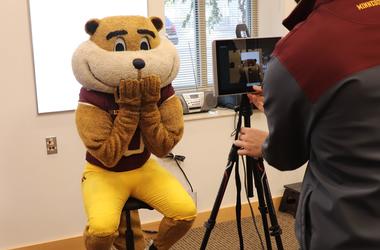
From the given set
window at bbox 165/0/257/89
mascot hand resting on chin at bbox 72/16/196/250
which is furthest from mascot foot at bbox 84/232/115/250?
window at bbox 165/0/257/89

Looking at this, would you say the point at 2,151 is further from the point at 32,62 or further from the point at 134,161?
the point at 134,161

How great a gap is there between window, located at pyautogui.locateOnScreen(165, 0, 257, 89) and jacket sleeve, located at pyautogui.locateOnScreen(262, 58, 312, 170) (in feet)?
6.80

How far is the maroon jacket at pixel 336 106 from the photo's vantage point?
32.7 inches

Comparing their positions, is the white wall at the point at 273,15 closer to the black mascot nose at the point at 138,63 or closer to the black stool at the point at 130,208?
the black mascot nose at the point at 138,63

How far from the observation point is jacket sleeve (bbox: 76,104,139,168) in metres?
1.78

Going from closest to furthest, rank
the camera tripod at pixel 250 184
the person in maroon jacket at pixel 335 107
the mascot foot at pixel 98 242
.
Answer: the person in maroon jacket at pixel 335 107 < the mascot foot at pixel 98 242 < the camera tripod at pixel 250 184

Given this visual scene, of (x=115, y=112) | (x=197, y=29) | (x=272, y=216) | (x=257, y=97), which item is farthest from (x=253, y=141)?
(x=197, y=29)

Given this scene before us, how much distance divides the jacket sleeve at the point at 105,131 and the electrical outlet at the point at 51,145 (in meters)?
0.62

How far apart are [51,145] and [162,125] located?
79 centimetres

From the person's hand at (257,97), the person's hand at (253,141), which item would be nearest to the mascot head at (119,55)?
the person's hand at (257,97)

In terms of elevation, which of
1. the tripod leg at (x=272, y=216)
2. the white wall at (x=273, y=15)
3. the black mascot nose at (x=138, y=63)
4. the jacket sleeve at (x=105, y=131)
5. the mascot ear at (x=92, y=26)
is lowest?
the tripod leg at (x=272, y=216)

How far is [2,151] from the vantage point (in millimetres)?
2295

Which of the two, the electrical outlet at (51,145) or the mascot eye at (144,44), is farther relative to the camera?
the electrical outlet at (51,145)

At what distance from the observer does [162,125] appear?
192 cm
